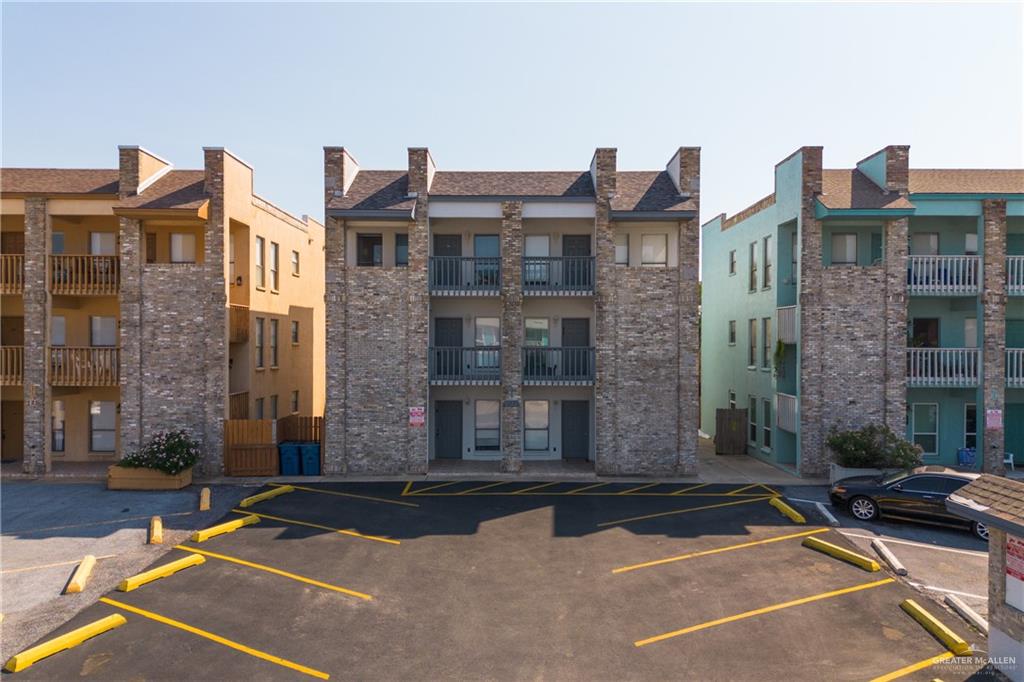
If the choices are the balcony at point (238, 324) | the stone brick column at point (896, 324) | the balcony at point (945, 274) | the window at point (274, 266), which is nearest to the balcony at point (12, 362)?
the balcony at point (238, 324)

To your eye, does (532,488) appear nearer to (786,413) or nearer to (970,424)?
(786,413)

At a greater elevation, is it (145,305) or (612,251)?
(612,251)

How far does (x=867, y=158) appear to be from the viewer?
2408 centimetres

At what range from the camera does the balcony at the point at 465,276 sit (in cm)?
2308

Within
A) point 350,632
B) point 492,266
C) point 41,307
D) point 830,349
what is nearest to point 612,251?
point 492,266

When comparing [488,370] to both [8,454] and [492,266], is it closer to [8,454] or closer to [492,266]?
[492,266]

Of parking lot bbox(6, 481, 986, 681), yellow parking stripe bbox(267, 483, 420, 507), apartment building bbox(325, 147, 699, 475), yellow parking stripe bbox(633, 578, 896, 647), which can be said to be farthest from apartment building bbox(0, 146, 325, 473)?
yellow parking stripe bbox(633, 578, 896, 647)

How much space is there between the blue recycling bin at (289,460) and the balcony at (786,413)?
60.7 feet

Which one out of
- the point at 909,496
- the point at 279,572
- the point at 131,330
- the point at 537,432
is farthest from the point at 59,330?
the point at 909,496

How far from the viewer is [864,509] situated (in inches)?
683

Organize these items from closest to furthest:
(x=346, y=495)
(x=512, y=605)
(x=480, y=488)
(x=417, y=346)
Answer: (x=512, y=605), (x=346, y=495), (x=480, y=488), (x=417, y=346)

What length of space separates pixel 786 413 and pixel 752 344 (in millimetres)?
4838

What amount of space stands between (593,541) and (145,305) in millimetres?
18109

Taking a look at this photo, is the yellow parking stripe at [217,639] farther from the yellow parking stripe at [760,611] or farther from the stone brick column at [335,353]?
the stone brick column at [335,353]
